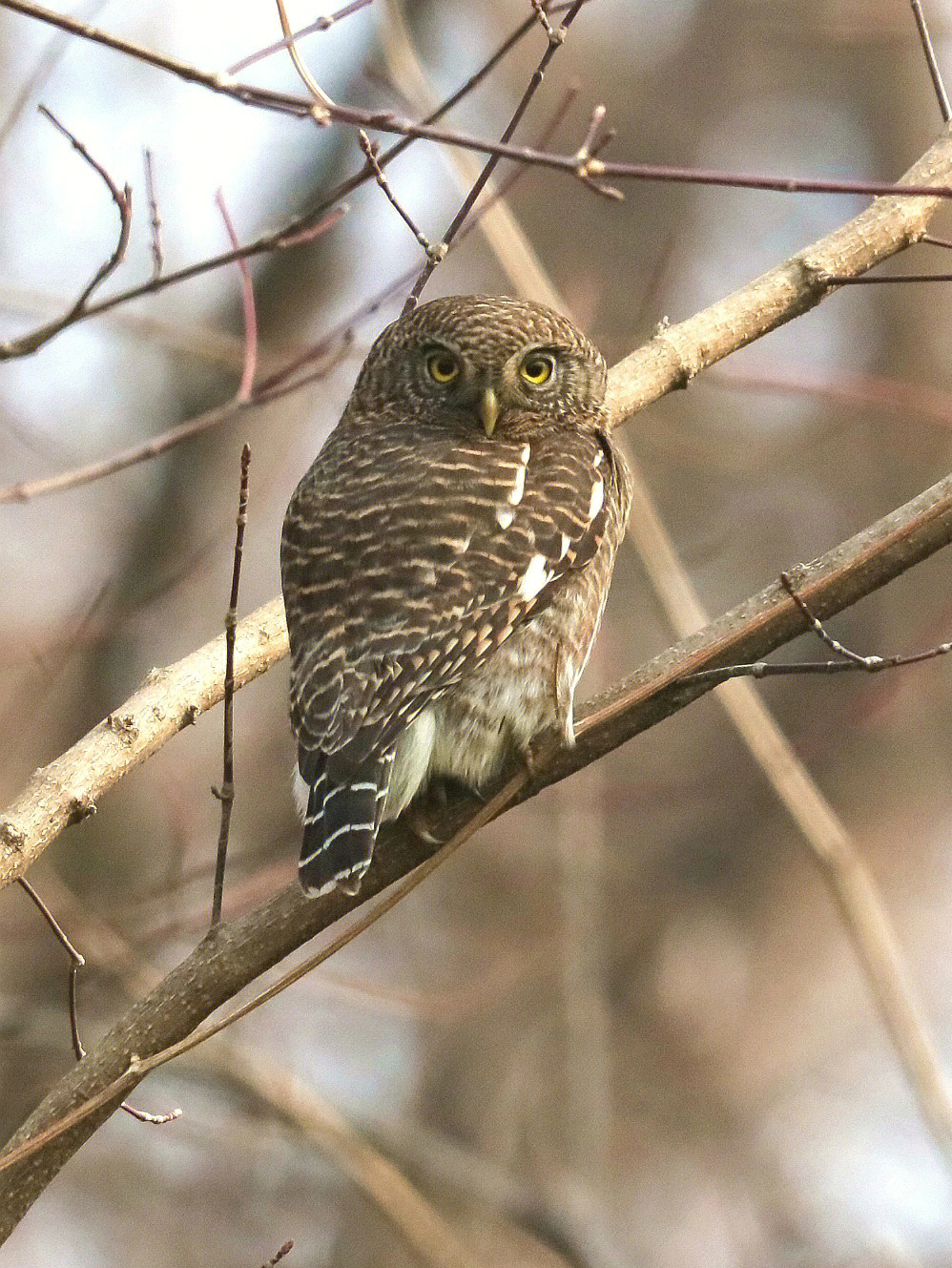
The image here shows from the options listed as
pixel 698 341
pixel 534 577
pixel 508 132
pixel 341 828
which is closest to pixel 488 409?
pixel 698 341

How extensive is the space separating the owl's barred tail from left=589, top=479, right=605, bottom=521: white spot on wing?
3.31 feet

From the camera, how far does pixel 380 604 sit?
3.60 m

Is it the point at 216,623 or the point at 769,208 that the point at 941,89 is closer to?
the point at 216,623

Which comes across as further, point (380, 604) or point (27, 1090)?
point (27, 1090)

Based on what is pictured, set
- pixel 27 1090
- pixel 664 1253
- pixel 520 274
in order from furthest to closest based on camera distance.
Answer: pixel 664 1253, pixel 27 1090, pixel 520 274

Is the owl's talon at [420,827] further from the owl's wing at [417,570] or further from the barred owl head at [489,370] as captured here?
the barred owl head at [489,370]

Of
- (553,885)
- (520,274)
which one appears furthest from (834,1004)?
(520,274)

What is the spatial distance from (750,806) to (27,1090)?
218 inches

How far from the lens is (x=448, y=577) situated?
362 cm

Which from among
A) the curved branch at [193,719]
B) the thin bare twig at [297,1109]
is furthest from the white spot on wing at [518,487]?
the thin bare twig at [297,1109]

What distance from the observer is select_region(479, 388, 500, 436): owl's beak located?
4211 millimetres

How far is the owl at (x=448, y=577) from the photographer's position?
11.2ft

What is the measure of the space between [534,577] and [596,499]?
1.53ft

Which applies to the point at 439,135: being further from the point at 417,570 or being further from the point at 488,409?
the point at 488,409
